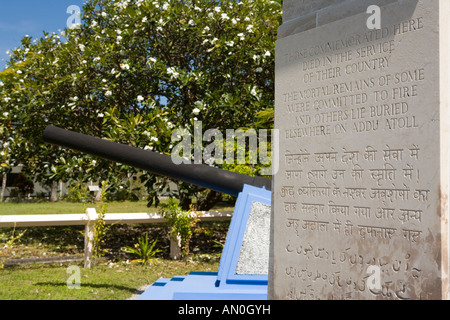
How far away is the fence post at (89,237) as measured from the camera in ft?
25.9

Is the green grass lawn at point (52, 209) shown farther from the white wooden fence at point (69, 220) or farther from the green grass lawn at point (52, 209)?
the white wooden fence at point (69, 220)

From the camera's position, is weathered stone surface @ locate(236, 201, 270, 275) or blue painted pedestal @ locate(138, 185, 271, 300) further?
weathered stone surface @ locate(236, 201, 270, 275)

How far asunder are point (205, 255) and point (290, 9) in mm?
7048

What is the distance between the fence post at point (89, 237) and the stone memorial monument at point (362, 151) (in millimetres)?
5541

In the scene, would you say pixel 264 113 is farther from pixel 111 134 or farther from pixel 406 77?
pixel 406 77

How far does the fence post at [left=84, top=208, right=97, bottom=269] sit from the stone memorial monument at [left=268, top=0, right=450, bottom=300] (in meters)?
5.54

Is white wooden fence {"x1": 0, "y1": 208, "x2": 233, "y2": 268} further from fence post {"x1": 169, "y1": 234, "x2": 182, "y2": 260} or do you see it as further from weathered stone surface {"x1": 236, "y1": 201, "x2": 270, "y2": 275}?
weathered stone surface {"x1": 236, "y1": 201, "x2": 270, "y2": 275}

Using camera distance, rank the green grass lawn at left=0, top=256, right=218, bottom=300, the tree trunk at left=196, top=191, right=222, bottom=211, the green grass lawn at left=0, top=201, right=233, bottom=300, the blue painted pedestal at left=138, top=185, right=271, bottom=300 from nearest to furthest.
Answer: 1. the blue painted pedestal at left=138, top=185, right=271, bottom=300
2. the green grass lawn at left=0, top=256, right=218, bottom=300
3. the green grass lawn at left=0, top=201, right=233, bottom=300
4. the tree trunk at left=196, top=191, right=222, bottom=211

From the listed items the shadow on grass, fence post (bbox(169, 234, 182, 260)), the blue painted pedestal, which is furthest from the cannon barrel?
fence post (bbox(169, 234, 182, 260))

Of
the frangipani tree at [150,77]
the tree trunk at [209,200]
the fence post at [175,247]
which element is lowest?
the fence post at [175,247]

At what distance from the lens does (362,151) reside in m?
2.61

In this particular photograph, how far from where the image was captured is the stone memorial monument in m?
2.31

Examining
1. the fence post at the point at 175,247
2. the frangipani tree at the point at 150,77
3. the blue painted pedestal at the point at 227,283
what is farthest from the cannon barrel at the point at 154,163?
the fence post at the point at 175,247
